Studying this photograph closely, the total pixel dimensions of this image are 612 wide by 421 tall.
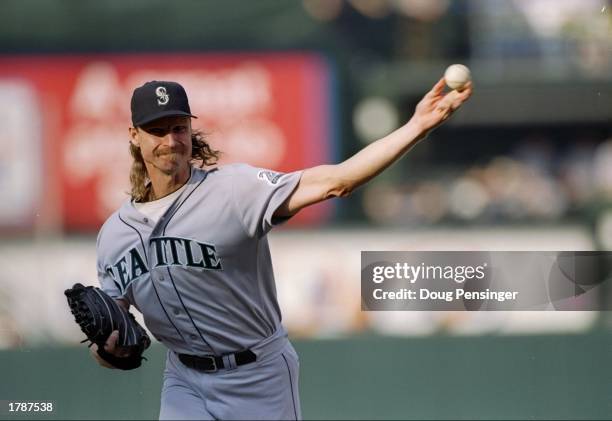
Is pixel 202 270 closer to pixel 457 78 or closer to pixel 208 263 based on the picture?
pixel 208 263

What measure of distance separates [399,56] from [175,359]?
136 inches

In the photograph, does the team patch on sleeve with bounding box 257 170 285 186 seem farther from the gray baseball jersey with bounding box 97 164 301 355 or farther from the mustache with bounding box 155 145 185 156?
the mustache with bounding box 155 145 185 156

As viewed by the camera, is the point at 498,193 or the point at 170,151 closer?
the point at 170,151

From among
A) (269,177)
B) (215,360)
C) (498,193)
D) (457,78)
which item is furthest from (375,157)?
(498,193)

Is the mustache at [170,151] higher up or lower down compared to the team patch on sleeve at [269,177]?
higher up

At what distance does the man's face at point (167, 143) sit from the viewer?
3200 millimetres

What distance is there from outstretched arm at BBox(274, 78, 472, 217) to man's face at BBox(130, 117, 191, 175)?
Answer: 1.28 feet

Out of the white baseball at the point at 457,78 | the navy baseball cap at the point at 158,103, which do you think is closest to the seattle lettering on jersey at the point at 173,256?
the navy baseball cap at the point at 158,103

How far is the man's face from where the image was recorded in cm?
320

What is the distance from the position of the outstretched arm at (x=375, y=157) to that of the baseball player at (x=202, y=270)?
0.05m

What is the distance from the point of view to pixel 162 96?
3.19m

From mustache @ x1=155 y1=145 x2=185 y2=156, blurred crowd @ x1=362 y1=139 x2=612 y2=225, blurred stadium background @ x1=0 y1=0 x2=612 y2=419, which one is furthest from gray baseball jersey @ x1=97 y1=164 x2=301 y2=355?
blurred crowd @ x1=362 y1=139 x2=612 y2=225

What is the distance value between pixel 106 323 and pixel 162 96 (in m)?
0.74

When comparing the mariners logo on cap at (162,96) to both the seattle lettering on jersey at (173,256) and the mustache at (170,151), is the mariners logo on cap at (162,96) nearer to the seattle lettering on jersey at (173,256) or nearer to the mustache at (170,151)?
the mustache at (170,151)
